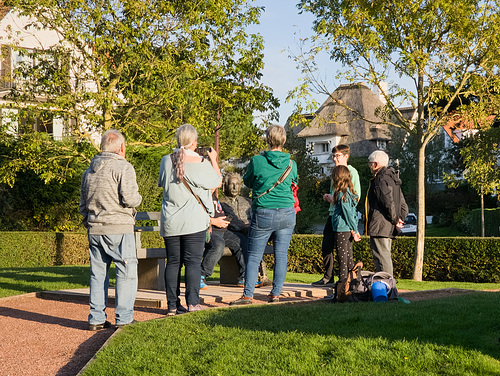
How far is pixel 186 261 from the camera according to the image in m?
6.95

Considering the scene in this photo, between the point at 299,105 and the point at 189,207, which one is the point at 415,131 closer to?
the point at 299,105

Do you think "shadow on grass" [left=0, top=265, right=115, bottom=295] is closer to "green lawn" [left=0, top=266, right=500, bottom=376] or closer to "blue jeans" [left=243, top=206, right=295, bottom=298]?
"blue jeans" [left=243, top=206, right=295, bottom=298]

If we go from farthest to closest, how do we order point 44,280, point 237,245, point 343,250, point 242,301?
1. point 44,280
2. point 237,245
3. point 343,250
4. point 242,301

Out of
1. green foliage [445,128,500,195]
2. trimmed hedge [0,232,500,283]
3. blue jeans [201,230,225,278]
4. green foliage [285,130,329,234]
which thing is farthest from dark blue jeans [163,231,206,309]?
green foliage [285,130,329,234]

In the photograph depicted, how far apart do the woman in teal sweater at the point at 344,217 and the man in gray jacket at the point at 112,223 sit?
10.8 feet

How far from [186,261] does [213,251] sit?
7.86 feet

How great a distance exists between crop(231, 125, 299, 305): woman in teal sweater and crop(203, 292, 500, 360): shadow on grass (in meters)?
0.56

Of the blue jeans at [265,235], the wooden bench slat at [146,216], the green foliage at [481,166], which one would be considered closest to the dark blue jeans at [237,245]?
the wooden bench slat at [146,216]

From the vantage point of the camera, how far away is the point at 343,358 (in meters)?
4.74

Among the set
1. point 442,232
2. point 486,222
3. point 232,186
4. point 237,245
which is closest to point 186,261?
point 237,245

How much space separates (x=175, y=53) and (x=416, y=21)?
6243 mm

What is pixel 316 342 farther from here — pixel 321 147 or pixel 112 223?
pixel 321 147

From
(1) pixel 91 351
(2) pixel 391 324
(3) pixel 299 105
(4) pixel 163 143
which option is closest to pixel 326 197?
(2) pixel 391 324

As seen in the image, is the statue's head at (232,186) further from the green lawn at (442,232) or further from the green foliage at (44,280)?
the green lawn at (442,232)
